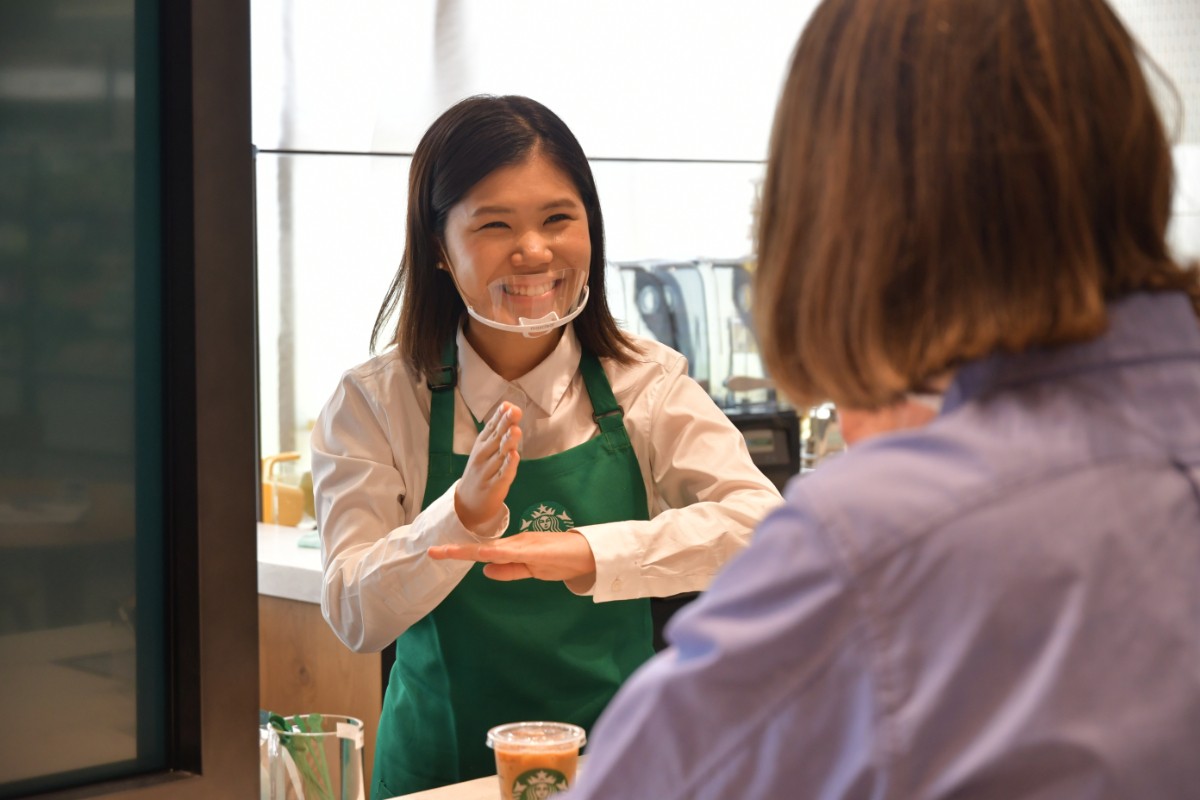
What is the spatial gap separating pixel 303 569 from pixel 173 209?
68.1 inches

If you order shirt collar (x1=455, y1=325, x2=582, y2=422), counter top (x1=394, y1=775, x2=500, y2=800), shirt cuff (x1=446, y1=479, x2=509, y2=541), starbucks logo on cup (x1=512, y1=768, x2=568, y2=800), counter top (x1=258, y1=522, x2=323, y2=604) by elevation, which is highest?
shirt collar (x1=455, y1=325, x2=582, y2=422)

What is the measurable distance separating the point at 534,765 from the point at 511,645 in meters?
0.42

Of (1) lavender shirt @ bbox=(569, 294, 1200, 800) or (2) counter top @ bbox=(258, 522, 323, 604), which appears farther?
(2) counter top @ bbox=(258, 522, 323, 604)

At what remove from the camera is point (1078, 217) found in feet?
2.08

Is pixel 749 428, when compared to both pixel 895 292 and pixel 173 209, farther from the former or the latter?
pixel 895 292

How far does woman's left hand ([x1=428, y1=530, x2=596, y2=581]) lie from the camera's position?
4.83ft

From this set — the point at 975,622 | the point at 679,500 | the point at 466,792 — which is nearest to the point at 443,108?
the point at 679,500

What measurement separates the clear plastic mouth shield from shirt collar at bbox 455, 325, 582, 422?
10 centimetres

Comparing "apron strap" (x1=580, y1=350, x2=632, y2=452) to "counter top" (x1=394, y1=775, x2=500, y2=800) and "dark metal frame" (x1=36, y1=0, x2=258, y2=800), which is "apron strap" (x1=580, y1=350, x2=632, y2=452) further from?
"dark metal frame" (x1=36, y1=0, x2=258, y2=800)

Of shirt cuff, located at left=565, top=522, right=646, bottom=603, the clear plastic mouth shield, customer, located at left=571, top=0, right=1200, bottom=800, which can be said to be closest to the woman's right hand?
shirt cuff, located at left=565, top=522, right=646, bottom=603

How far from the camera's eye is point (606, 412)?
1.79m

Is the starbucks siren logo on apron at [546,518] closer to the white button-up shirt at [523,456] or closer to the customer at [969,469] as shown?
the white button-up shirt at [523,456]

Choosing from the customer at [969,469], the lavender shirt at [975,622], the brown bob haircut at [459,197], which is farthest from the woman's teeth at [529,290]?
the lavender shirt at [975,622]

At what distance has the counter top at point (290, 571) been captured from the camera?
262cm
